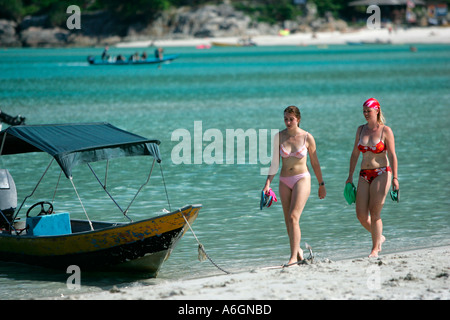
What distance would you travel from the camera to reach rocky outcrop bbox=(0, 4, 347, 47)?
466 feet

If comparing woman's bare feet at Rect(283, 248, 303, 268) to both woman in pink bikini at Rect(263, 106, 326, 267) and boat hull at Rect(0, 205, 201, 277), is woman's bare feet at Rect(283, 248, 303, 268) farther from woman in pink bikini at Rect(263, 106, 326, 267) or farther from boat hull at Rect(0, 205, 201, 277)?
boat hull at Rect(0, 205, 201, 277)

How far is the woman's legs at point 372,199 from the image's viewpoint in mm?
Result: 8672

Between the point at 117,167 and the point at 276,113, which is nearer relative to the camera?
the point at 117,167

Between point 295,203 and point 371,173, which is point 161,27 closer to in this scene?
point 371,173

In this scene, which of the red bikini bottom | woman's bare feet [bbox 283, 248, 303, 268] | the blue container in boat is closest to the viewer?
the red bikini bottom

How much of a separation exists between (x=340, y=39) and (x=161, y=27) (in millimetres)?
37723

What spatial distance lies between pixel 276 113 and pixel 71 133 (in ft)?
79.9

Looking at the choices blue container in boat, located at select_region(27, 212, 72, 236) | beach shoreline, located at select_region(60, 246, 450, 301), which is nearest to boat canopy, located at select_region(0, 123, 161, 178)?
blue container in boat, located at select_region(27, 212, 72, 236)

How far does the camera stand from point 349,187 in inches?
356

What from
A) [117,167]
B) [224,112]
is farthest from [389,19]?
[117,167]

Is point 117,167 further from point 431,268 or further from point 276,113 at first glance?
point 276,113

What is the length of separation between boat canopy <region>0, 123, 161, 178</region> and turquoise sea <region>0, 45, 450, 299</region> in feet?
5.52

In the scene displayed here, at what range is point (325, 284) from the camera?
7789 millimetres

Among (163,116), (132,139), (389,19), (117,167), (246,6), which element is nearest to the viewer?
(132,139)
